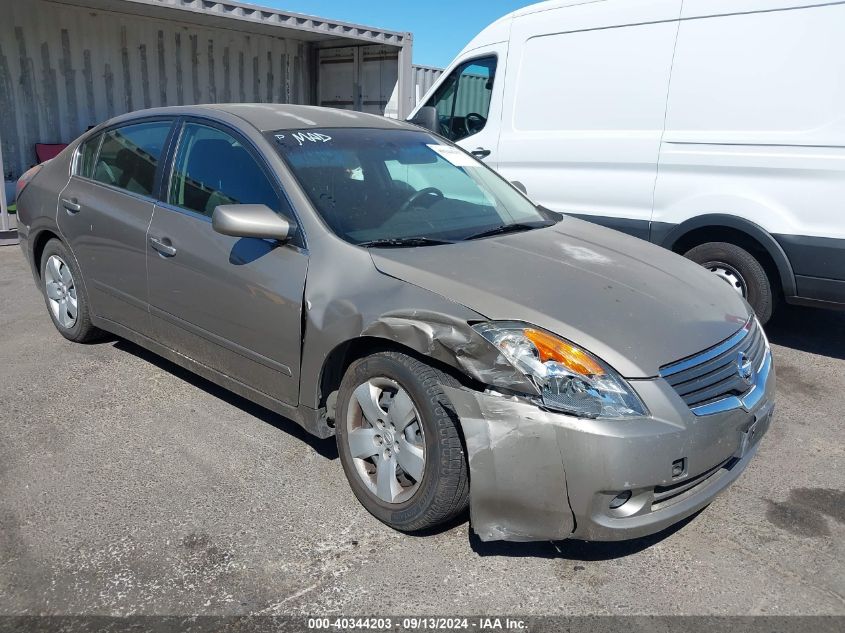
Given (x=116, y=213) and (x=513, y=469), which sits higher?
(x=116, y=213)

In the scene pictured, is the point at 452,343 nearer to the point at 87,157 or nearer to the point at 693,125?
the point at 87,157

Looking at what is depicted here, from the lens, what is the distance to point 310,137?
356 cm

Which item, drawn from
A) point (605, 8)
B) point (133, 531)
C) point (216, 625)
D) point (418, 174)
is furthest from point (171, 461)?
point (605, 8)

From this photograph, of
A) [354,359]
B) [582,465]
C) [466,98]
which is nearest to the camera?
[582,465]

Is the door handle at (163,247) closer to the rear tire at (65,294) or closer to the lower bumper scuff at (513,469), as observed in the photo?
the rear tire at (65,294)

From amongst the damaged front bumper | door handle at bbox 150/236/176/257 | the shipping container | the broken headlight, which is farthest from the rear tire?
the shipping container

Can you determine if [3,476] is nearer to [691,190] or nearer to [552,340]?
[552,340]

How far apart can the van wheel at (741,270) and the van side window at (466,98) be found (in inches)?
93.9

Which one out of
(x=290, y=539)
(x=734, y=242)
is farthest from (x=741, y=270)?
(x=290, y=539)

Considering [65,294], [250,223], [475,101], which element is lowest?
[65,294]

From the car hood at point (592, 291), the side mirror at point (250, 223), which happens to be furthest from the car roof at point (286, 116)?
the car hood at point (592, 291)

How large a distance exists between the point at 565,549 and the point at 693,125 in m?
3.56

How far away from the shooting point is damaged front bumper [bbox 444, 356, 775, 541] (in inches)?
91.6

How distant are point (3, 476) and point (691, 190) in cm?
464
